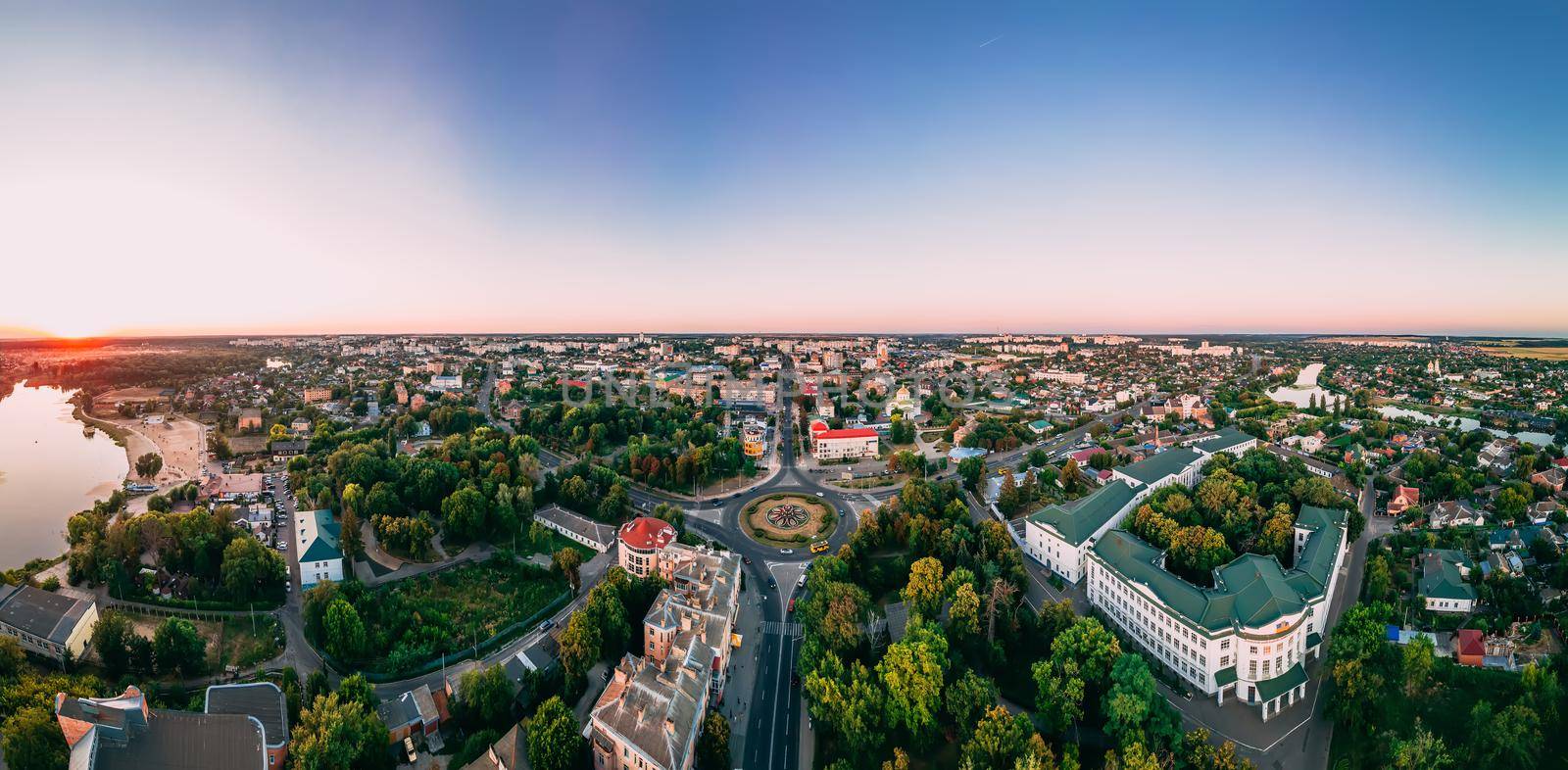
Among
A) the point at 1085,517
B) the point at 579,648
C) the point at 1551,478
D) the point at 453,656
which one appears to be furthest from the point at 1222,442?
the point at 453,656

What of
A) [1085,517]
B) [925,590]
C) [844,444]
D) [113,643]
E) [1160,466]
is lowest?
[113,643]

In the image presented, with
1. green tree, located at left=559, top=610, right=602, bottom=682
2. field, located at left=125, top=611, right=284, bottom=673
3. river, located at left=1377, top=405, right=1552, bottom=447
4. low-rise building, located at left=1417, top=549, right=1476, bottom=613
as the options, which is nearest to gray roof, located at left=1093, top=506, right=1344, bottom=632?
low-rise building, located at left=1417, top=549, right=1476, bottom=613

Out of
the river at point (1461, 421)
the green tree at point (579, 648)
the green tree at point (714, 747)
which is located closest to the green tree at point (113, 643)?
the green tree at point (579, 648)

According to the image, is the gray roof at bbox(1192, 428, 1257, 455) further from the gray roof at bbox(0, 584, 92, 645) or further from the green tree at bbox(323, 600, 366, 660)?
the gray roof at bbox(0, 584, 92, 645)

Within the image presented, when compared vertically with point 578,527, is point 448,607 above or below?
below

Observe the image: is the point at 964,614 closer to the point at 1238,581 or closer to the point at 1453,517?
the point at 1238,581

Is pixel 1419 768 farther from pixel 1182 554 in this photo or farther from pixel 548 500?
pixel 548 500

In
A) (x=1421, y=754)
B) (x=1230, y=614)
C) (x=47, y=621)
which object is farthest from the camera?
(x=47, y=621)
